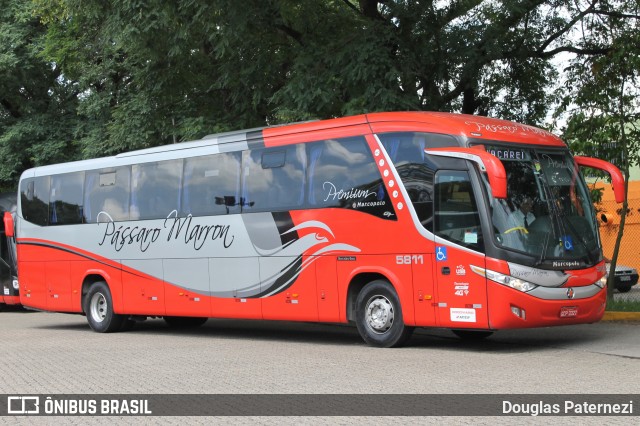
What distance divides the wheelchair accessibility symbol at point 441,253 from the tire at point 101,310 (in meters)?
8.58

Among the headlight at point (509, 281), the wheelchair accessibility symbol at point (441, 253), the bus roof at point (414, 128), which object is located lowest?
the headlight at point (509, 281)

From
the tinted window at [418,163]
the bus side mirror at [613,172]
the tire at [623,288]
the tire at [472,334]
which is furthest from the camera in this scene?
the tire at [623,288]

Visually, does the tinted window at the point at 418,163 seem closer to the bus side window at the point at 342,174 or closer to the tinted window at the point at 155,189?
the bus side window at the point at 342,174

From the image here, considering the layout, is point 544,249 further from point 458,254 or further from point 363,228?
point 363,228

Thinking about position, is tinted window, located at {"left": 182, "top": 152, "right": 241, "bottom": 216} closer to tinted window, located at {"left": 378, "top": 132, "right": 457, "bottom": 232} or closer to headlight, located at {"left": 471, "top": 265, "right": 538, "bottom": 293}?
tinted window, located at {"left": 378, "top": 132, "right": 457, "bottom": 232}

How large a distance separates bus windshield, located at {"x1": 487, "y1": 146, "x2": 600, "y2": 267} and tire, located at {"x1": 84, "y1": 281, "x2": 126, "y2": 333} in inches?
376

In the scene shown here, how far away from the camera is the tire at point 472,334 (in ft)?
54.7

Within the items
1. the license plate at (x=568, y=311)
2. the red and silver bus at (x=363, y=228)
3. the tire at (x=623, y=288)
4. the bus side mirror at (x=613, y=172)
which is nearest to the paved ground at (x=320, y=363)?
the license plate at (x=568, y=311)

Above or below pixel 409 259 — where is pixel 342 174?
above

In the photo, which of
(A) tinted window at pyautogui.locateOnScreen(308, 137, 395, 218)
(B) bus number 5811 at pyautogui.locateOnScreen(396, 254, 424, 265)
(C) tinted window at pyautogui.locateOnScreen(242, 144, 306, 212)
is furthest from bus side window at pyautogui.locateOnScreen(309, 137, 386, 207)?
(B) bus number 5811 at pyautogui.locateOnScreen(396, 254, 424, 265)

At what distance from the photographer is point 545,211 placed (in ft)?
47.4

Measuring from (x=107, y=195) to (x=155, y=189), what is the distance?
1.66 metres

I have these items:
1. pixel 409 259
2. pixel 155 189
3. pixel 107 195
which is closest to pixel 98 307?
pixel 107 195

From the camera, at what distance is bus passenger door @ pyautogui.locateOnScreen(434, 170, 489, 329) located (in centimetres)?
1417
